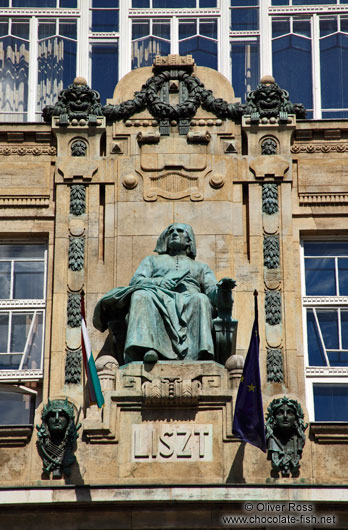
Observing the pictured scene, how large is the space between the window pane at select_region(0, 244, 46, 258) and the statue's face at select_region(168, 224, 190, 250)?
7.22ft

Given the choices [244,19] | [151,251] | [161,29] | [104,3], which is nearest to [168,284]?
[151,251]

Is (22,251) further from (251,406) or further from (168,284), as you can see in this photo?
(251,406)

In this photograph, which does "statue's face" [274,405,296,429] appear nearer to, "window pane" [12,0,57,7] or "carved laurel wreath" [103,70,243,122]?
"carved laurel wreath" [103,70,243,122]

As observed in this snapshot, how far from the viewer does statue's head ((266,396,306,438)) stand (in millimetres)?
20797

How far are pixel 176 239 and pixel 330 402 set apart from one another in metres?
3.32

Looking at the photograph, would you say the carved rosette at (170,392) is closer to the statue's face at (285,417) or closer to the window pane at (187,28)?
the statue's face at (285,417)

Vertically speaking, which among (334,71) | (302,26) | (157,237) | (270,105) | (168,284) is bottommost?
(168,284)

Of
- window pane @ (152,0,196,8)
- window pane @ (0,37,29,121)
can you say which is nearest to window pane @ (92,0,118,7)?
window pane @ (152,0,196,8)

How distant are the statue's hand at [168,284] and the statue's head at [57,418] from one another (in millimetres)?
2276

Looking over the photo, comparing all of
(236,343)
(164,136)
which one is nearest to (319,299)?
(236,343)

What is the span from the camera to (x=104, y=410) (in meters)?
20.7

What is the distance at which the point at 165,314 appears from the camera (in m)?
21.2

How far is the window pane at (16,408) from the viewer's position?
2211 cm

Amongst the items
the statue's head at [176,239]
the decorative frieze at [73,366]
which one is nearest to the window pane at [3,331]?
the decorative frieze at [73,366]
